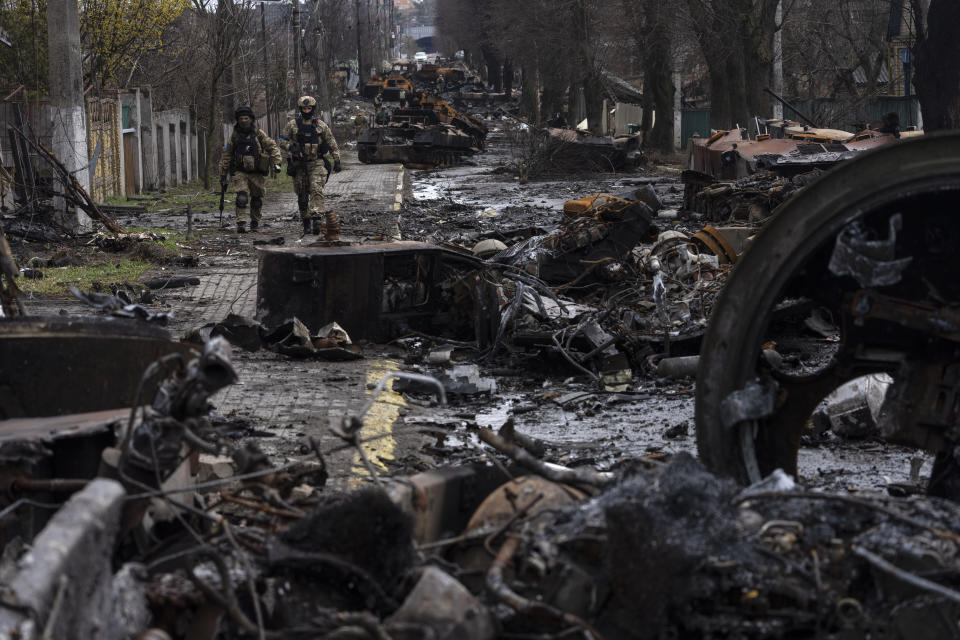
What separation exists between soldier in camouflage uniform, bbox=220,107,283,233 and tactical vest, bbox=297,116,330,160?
0.60m

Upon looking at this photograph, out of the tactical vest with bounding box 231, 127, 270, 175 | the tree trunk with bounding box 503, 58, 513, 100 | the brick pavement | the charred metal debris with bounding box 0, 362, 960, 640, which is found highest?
the tree trunk with bounding box 503, 58, 513, 100

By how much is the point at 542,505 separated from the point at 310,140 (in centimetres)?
1536

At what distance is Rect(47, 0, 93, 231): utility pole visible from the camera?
664 inches

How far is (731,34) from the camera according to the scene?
29953 mm

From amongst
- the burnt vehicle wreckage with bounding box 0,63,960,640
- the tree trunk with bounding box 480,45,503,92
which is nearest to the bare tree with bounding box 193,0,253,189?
the burnt vehicle wreckage with bounding box 0,63,960,640

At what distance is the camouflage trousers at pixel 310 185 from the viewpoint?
18.2 meters

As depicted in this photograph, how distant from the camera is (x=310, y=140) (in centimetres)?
1827

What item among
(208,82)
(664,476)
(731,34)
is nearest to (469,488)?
(664,476)

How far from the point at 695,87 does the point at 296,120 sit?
46.4 meters

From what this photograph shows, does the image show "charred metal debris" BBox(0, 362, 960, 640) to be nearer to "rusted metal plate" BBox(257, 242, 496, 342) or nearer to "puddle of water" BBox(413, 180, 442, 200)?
"rusted metal plate" BBox(257, 242, 496, 342)

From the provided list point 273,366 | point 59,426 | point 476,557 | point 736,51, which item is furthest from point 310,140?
point 736,51

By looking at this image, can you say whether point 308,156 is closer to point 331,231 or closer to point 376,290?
point 331,231

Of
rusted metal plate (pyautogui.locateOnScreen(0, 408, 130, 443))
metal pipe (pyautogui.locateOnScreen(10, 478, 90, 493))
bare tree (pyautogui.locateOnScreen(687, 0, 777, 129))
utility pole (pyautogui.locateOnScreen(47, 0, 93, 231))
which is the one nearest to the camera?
metal pipe (pyautogui.locateOnScreen(10, 478, 90, 493))

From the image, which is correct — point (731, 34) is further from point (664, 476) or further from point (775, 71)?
point (664, 476)
